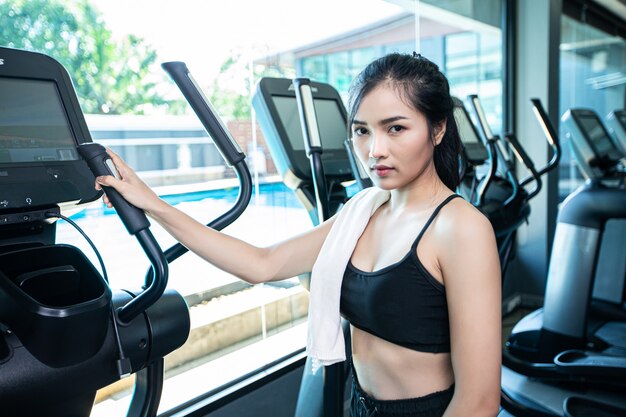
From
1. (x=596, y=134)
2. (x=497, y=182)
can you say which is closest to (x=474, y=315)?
(x=497, y=182)

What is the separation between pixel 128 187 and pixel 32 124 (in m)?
0.28

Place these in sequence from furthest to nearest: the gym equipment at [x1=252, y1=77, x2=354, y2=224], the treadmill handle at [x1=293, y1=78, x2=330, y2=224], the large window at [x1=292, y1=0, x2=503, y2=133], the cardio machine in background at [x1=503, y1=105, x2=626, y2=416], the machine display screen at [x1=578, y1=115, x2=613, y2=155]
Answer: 1. the machine display screen at [x1=578, y1=115, x2=613, y2=155]
2. the large window at [x1=292, y1=0, x2=503, y2=133]
3. the cardio machine in background at [x1=503, y1=105, x2=626, y2=416]
4. the gym equipment at [x1=252, y1=77, x2=354, y2=224]
5. the treadmill handle at [x1=293, y1=78, x2=330, y2=224]

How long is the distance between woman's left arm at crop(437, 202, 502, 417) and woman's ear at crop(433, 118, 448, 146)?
23 cm

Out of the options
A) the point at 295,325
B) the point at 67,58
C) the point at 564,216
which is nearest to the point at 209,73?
the point at 67,58

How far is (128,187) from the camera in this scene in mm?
1077

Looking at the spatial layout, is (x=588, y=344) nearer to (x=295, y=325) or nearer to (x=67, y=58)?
(x=295, y=325)

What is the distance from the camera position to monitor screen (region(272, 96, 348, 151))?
2.06 metres

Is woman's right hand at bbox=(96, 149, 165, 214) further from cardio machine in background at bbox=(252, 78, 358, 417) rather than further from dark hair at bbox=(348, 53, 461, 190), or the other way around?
cardio machine in background at bbox=(252, 78, 358, 417)

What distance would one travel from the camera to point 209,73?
260 cm

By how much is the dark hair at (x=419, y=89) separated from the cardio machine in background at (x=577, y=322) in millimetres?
1648

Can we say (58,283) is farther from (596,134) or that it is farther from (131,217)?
(596,134)

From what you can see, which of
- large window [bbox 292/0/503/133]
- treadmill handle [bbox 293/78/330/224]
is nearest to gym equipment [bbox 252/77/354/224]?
treadmill handle [bbox 293/78/330/224]

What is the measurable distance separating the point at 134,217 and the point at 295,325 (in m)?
2.17

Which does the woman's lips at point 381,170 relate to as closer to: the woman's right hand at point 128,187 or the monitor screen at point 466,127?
the woman's right hand at point 128,187
